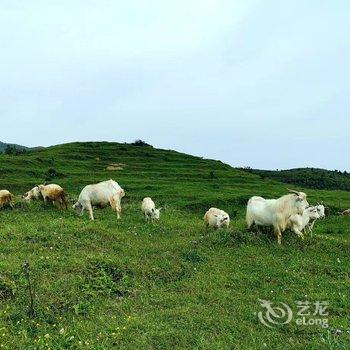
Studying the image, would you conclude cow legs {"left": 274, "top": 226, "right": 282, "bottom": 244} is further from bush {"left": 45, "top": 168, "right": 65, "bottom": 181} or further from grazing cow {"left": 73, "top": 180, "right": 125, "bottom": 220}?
bush {"left": 45, "top": 168, "right": 65, "bottom": 181}

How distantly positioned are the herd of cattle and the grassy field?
60 centimetres

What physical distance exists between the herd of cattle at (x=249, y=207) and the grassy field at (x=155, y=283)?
0.60m

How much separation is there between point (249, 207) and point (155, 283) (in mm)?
7741

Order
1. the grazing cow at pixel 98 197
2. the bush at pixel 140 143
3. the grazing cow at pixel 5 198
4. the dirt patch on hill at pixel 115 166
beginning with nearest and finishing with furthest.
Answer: the grazing cow at pixel 98 197
the grazing cow at pixel 5 198
the dirt patch on hill at pixel 115 166
the bush at pixel 140 143

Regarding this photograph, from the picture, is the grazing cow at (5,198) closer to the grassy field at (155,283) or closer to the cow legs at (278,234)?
the grassy field at (155,283)

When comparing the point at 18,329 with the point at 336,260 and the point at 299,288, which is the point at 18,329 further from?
the point at 336,260

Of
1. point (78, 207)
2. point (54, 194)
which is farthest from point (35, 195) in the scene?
point (78, 207)

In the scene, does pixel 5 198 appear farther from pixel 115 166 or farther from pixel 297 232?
pixel 115 166

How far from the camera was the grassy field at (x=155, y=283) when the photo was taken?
11.0m

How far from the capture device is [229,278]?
1509 centimetres

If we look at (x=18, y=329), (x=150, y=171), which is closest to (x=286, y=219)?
(x=18, y=329)

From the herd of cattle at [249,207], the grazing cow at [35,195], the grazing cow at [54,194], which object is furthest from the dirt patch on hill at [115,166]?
the grazing cow at [54,194]

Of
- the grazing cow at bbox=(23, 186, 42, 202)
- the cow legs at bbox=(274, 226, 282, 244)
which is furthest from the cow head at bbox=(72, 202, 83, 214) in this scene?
the cow legs at bbox=(274, 226, 282, 244)

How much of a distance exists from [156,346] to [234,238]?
28.8ft
